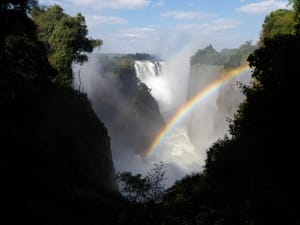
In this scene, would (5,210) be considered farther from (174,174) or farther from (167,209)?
(174,174)

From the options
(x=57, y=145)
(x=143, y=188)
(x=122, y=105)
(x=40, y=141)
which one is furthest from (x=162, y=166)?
(x=122, y=105)

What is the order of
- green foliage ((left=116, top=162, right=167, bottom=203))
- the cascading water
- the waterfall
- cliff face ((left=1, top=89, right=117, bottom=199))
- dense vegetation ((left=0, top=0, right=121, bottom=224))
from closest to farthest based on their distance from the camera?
dense vegetation ((left=0, top=0, right=121, bottom=224)), green foliage ((left=116, top=162, right=167, bottom=203)), cliff face ((left=1, top=89, right=117, bottom=199)), the cascading water, the waterfall

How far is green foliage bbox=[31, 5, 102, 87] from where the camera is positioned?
4206cm

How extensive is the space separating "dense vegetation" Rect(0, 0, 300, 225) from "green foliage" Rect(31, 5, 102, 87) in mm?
18878

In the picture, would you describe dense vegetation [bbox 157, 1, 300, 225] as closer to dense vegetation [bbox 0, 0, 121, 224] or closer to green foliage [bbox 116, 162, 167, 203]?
green foliage [bbox 116, 162, 167, 203]

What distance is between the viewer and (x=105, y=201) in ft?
39.7

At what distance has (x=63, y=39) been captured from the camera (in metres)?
42.8

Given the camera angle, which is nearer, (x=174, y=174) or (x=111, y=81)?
→ (x=174, y=174)

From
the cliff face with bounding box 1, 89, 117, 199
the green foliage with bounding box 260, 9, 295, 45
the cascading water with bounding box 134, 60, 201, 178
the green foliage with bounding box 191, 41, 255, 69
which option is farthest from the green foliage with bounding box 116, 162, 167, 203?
the green foliage with bounding box 191, 41, 255, 69

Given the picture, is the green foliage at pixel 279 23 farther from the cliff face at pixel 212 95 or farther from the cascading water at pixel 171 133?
the cascading water at pixel 171 133

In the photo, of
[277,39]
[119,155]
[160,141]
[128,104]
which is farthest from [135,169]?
[277,39]

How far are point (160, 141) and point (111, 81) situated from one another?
21.8m

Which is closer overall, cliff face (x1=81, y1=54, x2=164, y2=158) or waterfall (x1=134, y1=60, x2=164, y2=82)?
cliff face (x1=81, y1=54, x2=164, y2=158)

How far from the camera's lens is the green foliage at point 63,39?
4206 cm
